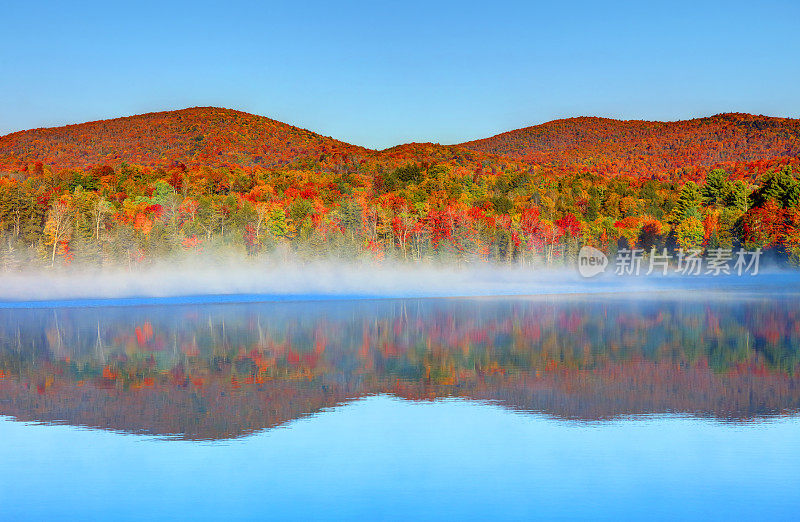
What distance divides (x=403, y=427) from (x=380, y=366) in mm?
8278

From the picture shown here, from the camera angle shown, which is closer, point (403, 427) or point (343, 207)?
point (403, 427)

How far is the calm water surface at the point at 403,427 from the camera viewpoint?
37.2 feet

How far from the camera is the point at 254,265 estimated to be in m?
77.9

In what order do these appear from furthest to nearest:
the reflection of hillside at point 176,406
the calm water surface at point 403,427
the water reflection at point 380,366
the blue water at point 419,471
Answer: the water reflection at point 380,366 < the reflection of hillside at point 176,406 < the calm water surface at point 403,427 < the blue water at point 419,471

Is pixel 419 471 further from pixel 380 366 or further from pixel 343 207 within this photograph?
pixel 343 207

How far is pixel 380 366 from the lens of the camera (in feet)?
78.4

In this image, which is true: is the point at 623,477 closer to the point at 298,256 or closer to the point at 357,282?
the point at 357,282

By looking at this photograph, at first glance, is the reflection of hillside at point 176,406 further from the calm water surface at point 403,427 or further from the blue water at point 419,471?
the blue water at point 419,471

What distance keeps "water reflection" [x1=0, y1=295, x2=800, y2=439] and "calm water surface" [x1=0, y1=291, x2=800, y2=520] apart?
0.12 m

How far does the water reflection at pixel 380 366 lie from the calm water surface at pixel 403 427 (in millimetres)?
120


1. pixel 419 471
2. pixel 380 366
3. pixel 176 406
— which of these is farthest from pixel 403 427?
pixel 380 366

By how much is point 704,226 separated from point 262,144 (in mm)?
102267

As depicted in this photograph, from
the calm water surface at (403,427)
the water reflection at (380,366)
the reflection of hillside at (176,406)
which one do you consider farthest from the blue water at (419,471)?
the water reflection at (380,366)

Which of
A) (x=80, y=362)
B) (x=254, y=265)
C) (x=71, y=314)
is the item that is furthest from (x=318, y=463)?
(x=254, y=265)
